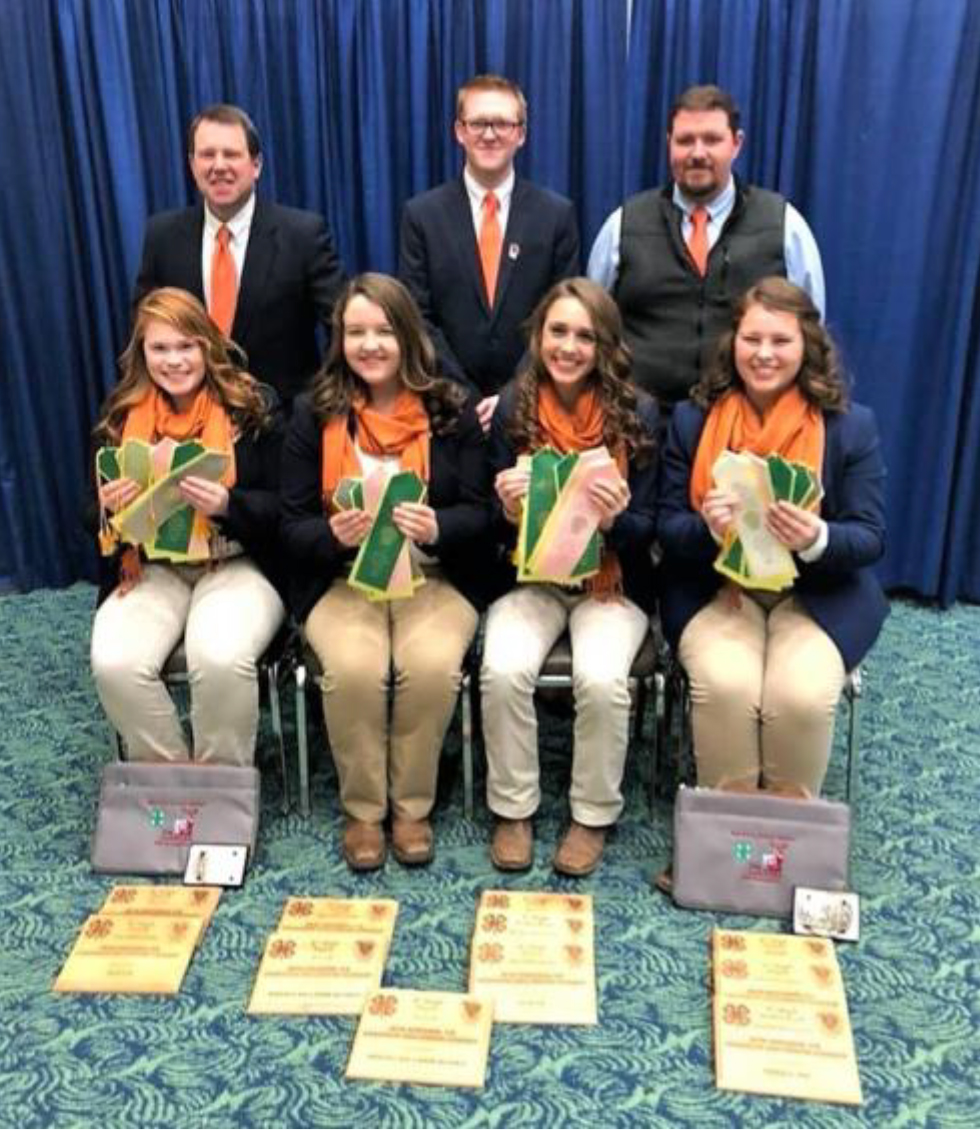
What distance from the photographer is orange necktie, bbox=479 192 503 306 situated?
3.32m

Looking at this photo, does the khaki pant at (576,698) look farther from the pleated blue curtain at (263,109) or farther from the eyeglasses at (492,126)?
the pleated blue curtain at (263,109)

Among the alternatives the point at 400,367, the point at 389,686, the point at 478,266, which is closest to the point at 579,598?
the point at 389,686

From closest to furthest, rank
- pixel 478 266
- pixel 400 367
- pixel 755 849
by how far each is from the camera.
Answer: pixel 755 849
pixel 400 367
pixel 478 266

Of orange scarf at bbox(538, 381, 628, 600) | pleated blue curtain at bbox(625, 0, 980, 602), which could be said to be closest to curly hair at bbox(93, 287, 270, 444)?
orange scarf at bbox(538, 381, 628, 600)

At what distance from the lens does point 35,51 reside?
13.1ft

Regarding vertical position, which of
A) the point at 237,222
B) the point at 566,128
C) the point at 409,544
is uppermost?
the point at 566,128

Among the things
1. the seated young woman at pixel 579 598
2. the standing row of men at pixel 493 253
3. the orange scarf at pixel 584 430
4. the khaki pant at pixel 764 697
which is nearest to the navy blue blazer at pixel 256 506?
the standing row of men at pixel 493 253

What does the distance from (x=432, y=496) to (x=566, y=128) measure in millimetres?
1739

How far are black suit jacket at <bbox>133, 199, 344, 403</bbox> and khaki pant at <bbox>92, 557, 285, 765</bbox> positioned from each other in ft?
2.81

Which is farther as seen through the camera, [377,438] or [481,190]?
[481,190]

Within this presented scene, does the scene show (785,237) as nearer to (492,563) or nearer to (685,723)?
(492,563)

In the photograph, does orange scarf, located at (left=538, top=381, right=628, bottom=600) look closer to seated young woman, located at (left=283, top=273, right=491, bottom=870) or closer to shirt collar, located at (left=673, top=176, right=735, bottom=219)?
seated young woman, located at (left=283, top=273, right=491, bottom=870)

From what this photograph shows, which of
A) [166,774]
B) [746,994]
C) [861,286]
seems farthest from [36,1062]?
[861,286]

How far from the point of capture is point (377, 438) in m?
2.83
